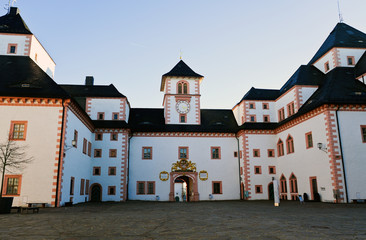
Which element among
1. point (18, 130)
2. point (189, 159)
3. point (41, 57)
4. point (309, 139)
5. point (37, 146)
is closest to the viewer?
point (37, 146)

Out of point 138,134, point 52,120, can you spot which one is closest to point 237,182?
point 138,134

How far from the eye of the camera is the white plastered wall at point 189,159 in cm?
3766

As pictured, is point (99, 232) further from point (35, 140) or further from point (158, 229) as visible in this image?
point (35, 140)

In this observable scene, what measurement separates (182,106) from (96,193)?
50.6ft

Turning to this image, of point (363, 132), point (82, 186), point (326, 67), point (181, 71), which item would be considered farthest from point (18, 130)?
A: point (326, 67)

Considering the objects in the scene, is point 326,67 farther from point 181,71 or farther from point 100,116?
point 100,116

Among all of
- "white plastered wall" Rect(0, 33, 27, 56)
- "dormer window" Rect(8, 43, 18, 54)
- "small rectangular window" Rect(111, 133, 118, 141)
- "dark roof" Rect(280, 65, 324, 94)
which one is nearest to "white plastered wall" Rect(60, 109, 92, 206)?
"small rectangular window" Rect(111, 133, 118, 141)

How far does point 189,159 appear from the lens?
38969 mm

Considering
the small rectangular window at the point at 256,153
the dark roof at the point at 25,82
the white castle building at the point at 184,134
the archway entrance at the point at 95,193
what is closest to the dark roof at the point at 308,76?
the white castle building at the point at 184,134

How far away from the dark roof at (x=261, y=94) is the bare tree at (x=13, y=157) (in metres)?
27.6

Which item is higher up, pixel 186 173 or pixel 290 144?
pixel 290 144

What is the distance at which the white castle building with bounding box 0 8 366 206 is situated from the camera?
24.2 metres

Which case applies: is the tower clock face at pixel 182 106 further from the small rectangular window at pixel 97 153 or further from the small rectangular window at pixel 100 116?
the small rectangular window at pixel 97 153

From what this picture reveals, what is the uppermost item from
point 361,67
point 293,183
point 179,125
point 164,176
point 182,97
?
point 361,67
